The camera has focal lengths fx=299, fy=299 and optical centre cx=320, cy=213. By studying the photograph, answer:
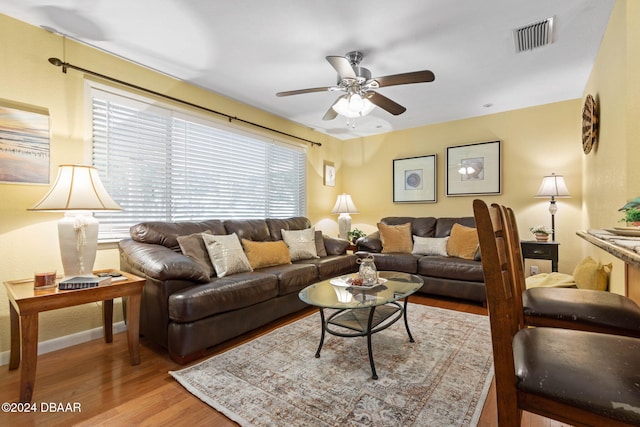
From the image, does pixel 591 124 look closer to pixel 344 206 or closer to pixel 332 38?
pixel 332 38

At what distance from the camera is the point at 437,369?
1.98m

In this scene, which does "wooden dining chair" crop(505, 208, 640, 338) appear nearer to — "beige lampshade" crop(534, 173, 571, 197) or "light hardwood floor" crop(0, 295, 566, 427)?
"light hardwood floor" crop(0, 295, 566, 427)

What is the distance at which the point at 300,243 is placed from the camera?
370 cm

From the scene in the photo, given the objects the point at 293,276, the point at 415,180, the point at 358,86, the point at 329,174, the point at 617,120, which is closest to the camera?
the point at 617,120

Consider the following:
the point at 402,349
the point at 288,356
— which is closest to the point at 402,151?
the point at 402,349

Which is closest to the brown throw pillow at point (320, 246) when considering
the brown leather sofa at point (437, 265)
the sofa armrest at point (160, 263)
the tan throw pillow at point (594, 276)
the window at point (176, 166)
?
the brown leather sofa at point (437, 265)

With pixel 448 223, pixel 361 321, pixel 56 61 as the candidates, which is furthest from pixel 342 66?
pixel 448 223

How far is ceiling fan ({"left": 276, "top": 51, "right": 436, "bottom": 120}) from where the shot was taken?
7.48ft

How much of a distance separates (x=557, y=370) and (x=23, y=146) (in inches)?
129

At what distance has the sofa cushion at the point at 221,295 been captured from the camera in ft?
6.84

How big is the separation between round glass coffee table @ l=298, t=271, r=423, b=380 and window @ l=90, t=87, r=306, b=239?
6.15ft

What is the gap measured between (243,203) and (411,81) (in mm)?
2561

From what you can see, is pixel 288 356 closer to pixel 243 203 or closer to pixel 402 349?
pixel 402 349

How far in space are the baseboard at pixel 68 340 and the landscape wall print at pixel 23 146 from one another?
123cm
